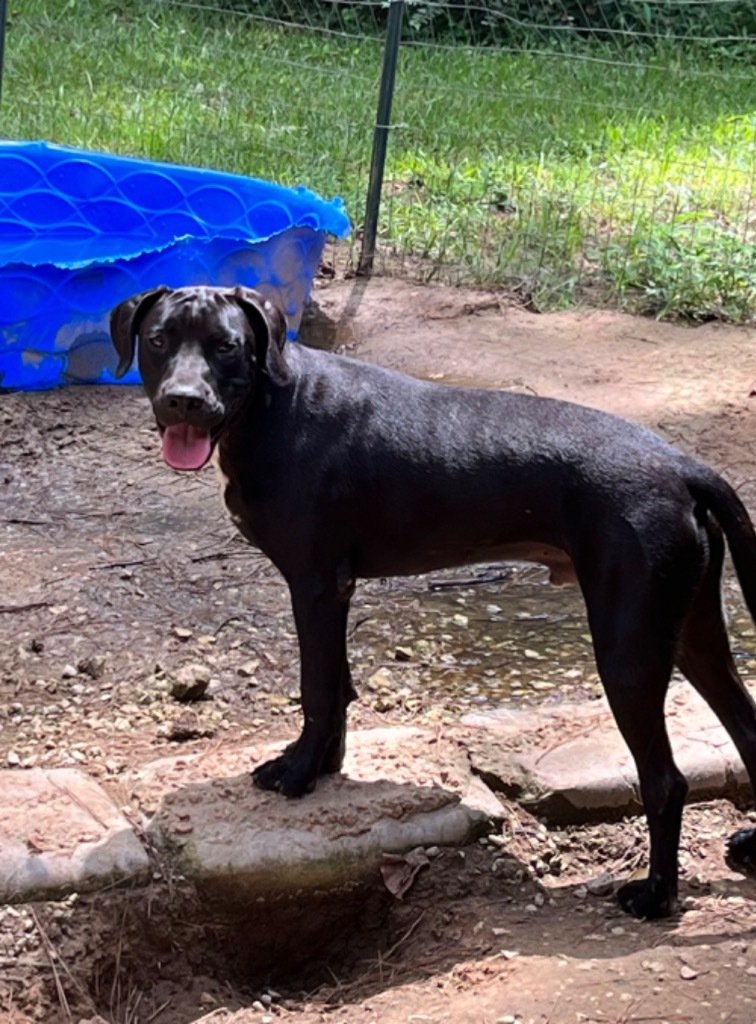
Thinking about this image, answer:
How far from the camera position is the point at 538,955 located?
307 centimetres

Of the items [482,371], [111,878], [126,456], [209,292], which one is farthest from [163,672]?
[482,371]

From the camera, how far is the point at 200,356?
320 centimetres

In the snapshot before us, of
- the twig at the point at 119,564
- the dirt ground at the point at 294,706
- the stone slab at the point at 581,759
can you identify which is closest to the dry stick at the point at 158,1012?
the dirt ground at the point at 294,706

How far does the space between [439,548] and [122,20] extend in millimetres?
11013

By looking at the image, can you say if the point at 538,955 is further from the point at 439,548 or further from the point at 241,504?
the point at 241,504

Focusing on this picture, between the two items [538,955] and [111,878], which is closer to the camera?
[538,955]

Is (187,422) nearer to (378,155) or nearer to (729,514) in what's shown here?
(729,514)

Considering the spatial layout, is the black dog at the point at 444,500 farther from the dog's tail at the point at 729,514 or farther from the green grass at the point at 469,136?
the green grass at the point at 469,136

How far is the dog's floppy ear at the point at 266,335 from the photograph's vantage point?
3.29m

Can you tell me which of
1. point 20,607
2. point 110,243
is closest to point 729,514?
point 20,607

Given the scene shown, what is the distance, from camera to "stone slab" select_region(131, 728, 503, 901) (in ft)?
11.0

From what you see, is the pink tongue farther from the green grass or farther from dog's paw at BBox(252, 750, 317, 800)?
the green grass

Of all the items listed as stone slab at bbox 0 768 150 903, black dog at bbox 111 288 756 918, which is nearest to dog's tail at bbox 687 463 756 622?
black dog at bbox 111 288 756 918

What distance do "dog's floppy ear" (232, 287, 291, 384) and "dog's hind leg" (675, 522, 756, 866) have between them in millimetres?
1140
